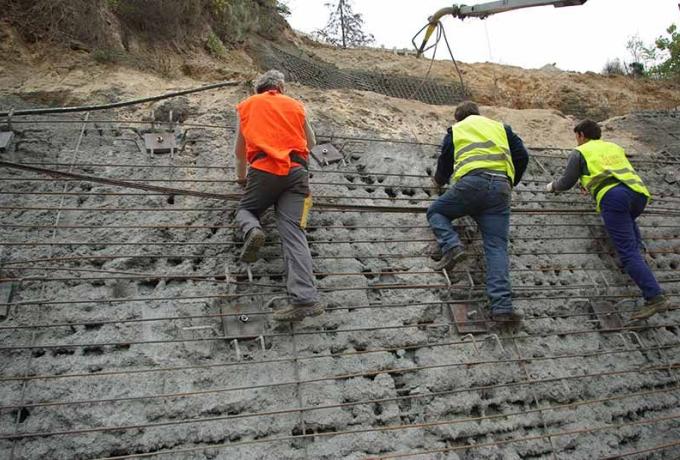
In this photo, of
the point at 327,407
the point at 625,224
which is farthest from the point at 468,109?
the point at 327,407

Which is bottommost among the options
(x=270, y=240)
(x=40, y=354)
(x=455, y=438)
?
(x=455, y=438)

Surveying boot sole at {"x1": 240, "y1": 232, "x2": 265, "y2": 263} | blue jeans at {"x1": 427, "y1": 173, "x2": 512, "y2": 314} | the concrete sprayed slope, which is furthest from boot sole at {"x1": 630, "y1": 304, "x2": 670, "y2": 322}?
boot sole at {"x1": 240, "y1": 232, "x2": 265, "y2": 263}

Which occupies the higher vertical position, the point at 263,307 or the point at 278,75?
the point at 278,75

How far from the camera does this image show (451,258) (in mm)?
3533

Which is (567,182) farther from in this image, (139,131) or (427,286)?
(139,131)

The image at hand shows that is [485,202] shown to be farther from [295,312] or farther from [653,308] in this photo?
[295,312]

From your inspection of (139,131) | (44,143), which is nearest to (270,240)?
(139,131)

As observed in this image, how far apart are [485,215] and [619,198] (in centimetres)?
114

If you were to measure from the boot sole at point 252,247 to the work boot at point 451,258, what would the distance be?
1192 mm

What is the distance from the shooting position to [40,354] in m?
2.70

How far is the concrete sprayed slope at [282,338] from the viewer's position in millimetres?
2607

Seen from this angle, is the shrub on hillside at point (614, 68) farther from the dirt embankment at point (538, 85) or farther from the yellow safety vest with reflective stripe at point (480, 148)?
the yellow safety vest with reflective stripe at point (480, 148)

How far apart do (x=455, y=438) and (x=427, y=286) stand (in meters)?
0.94

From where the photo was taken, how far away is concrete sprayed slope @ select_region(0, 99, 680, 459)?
2607 millimetres
